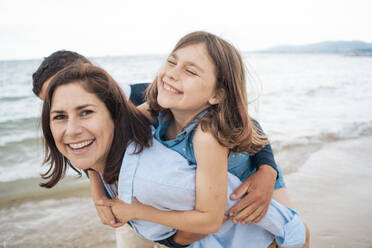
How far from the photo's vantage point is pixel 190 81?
6.97 feet

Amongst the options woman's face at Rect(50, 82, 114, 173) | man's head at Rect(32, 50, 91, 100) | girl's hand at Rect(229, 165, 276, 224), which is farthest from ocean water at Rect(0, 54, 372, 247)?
woman's face at Rect(50, 82, 114, 173)

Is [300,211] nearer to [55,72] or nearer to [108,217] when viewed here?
[108,217]

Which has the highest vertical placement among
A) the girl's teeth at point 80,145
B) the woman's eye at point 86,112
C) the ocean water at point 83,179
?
the woman's eye at point 86,112

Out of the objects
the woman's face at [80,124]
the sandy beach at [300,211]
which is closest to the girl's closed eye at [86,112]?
the woman's face at [80,124]

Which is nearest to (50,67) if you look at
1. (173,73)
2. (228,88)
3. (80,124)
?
(80,124)

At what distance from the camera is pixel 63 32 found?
27641 mm

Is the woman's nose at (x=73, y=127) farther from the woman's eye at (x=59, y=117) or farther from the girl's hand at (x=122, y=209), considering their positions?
the girl's hand at (x=122, y=209)

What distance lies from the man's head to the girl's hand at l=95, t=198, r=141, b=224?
1.04 meters

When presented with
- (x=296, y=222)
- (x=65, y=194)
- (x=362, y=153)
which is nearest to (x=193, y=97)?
(x=296, y=222)

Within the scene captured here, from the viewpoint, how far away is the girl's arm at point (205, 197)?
6.00ft

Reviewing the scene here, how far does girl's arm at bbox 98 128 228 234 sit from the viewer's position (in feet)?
6.00

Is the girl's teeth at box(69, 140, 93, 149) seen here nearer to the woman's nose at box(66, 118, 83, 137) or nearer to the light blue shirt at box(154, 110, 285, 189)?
the woman's nose at box(66, 118, 83, 137)

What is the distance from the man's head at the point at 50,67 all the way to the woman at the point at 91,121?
0.60 meters

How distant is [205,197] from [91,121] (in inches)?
32.5
